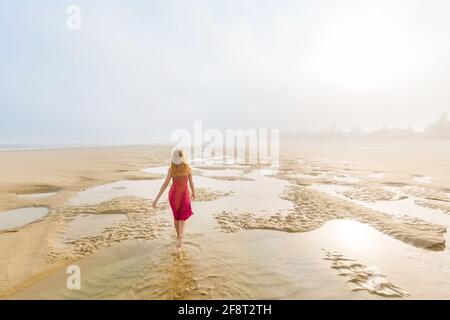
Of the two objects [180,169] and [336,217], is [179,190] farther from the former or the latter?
[336,217]

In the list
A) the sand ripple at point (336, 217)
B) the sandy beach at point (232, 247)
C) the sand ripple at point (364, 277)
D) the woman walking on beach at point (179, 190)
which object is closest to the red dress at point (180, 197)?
the woman walking on beach at point (179, 190)

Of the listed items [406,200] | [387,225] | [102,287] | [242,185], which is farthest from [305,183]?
[102,287]

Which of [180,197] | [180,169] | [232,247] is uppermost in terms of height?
[180,169]

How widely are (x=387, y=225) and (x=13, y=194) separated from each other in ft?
56.9

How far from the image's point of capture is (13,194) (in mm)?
11500

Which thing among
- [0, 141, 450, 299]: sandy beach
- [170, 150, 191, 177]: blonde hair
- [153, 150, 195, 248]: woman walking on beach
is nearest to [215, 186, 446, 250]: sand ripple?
[0, 141, 450, 299]: sandy beach

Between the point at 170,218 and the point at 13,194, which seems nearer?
the point at 170,218

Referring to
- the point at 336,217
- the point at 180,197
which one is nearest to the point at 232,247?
the point at 180,197

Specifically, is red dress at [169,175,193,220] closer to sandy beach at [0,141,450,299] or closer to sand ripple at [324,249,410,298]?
sandy beach at [0,141,450,299]

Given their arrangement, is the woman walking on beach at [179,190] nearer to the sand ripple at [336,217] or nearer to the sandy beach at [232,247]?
the sandy beach at [232,247]

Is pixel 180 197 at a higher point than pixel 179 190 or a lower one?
lower
